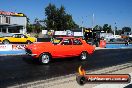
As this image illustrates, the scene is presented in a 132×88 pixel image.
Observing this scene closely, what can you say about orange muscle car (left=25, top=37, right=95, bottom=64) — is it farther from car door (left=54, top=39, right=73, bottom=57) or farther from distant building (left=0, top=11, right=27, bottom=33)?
distant building (left=0, top=11, right=27, bottom=33)

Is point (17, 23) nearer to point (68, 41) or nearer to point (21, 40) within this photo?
point (21, 40)

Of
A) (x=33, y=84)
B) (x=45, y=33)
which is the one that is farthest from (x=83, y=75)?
(x=45, y=33)

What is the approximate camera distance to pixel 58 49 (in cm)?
1577

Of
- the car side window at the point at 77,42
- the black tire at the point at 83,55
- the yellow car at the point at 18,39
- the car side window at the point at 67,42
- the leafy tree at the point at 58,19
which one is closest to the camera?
the car side window at the point at 67,42

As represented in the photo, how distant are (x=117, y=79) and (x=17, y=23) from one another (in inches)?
1987

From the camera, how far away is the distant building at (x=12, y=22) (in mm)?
50156

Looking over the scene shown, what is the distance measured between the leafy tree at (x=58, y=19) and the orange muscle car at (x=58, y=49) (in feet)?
163

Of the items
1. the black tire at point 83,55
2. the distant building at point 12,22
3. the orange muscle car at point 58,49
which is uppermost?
the distant building at point 12,22

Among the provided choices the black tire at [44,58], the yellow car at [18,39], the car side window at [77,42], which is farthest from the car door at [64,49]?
the yellow car at [18,39]

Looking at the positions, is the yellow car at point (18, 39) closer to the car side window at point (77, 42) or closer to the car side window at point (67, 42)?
the car side window at point (77, 42)

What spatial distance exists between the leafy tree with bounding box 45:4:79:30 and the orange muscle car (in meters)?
49.8

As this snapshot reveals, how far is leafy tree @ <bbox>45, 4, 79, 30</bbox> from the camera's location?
67375mm

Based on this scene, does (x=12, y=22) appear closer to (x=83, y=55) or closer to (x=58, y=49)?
(x=83, y=55)

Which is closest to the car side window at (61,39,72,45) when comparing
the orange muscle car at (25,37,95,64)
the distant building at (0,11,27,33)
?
the orange muscle car at (25,37,95,64)
